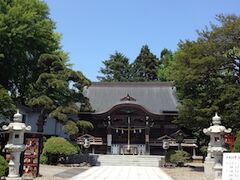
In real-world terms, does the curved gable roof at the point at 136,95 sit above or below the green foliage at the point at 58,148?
above

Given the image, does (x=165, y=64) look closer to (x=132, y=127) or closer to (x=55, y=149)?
(x=132, y=127)

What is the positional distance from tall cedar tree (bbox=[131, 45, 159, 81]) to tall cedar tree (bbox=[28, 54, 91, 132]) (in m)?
36.4

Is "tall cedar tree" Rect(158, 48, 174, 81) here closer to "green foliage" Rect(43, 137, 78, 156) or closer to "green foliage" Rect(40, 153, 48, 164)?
"green foliage" Rect(43, 137, 78, 156)

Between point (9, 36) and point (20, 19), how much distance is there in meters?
1.70

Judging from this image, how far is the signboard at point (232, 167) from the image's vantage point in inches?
291

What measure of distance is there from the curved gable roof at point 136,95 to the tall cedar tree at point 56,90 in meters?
8.18

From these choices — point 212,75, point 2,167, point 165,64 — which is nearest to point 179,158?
point 212,75

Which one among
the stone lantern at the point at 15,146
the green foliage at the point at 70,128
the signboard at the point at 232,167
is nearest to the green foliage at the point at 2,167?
the stone lantern at the point at 15,146

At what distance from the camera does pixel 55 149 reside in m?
24.2

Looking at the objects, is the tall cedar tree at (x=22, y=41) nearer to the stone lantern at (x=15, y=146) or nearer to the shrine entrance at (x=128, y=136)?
the shrine entrance at (x=128, y=136)

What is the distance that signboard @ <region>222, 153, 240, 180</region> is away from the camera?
24.2 feet

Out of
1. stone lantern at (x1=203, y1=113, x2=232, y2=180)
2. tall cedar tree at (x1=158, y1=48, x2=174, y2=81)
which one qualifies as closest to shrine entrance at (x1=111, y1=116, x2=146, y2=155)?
tall cedar tree at (x1=158, y1=48, x2=174, y2=81)

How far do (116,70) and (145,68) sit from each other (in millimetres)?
5368

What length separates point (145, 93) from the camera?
131 feet
